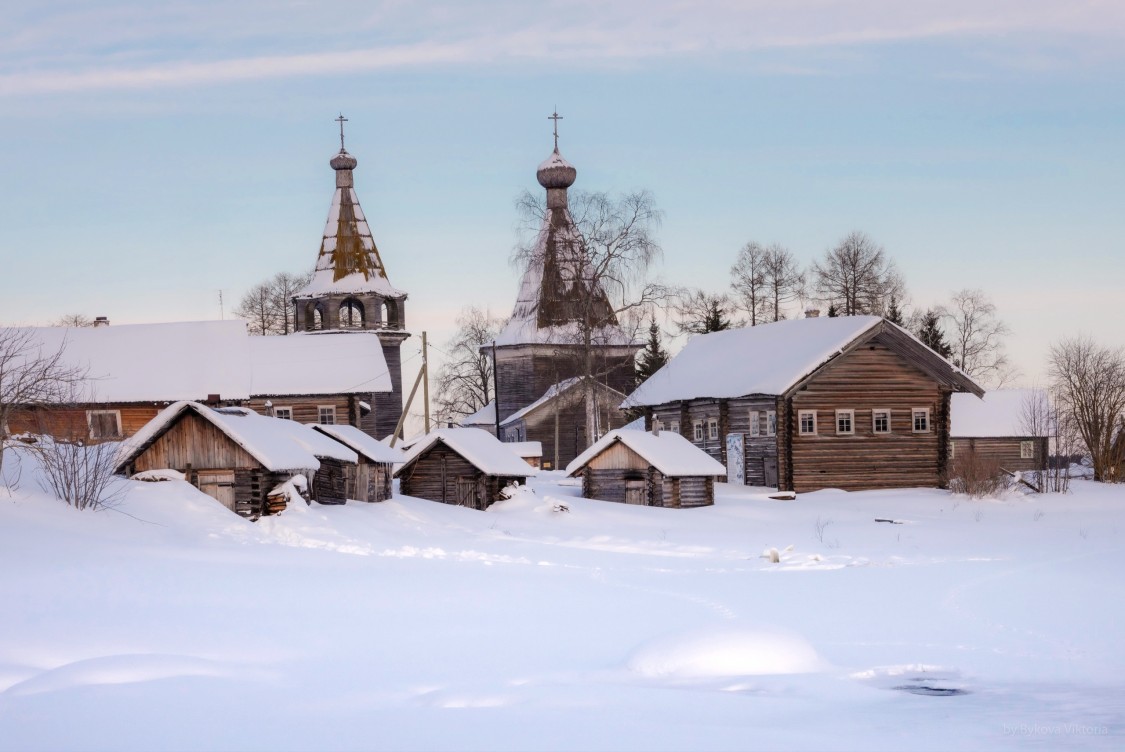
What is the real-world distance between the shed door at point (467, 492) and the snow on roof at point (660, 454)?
122 inches

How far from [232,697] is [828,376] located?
33.0 m

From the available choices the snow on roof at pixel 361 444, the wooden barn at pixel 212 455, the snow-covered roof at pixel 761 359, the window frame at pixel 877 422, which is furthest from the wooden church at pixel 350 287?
the wooden barn at pixel 212 455

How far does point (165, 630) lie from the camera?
614 inches

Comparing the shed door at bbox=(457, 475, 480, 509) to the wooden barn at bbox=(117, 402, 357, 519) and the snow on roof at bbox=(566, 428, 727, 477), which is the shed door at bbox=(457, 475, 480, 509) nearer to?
the snow on roof at bbox=(566, 428, 727, 477)

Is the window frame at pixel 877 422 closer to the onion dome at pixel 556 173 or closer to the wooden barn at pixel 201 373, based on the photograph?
the wooden barn at pixel 201 373

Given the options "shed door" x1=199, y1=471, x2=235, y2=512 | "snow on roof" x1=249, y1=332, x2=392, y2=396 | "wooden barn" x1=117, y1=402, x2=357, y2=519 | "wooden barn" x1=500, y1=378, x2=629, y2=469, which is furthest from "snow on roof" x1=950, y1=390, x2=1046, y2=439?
"shed door" x1=199, y1=471, x2=235, y2=512

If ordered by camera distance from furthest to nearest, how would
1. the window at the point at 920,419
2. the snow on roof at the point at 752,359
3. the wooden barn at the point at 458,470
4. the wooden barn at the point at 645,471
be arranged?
the window at the point at 920,419, the snow on roof at the point at 752,359, the wooden barn at the point at 645,471, the wooden barn at the point at 458,470

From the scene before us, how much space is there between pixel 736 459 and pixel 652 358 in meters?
25.9

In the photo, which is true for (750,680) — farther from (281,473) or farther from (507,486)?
(507,486)

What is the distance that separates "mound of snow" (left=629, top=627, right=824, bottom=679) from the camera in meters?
14.0

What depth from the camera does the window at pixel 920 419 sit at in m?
44.2

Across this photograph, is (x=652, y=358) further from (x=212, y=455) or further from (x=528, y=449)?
Result: (x=212, y=455)

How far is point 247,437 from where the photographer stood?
96.4ft

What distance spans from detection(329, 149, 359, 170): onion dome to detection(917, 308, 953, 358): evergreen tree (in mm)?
28682
